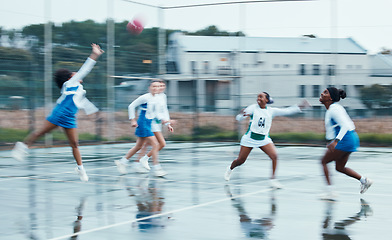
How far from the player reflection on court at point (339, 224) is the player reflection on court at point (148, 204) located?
5.80 ft

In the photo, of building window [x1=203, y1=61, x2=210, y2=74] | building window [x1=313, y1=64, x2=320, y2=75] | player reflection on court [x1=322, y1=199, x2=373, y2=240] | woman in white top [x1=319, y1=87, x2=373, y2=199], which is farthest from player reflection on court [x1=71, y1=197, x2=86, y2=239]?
building window [x1=313, y1=64, x2=320, y2=75]

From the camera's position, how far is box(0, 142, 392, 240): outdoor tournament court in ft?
22.0

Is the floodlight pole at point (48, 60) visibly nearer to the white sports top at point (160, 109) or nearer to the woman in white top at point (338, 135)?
the white sports top at point (160, 109)

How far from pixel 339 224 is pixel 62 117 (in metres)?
5.06

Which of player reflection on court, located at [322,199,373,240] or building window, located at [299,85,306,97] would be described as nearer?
player reflection on court, located at [322,199,373,240]

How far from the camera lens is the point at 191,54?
23406 mm

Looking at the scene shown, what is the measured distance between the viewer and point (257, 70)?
75.7 feet

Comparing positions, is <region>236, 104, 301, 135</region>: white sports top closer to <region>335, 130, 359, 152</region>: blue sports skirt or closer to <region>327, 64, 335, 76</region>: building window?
<region>335, 130, 359, 152</region>: blue sports skirt

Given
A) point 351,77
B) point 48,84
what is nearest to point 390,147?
point 351,77

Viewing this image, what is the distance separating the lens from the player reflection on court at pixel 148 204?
707 cm

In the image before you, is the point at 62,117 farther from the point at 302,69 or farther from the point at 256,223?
the point at 302,69

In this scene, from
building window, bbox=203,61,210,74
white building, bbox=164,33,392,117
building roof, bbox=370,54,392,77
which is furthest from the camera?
building window, bbox=203,61,210,74

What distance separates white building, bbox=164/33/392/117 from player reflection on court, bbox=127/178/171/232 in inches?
469

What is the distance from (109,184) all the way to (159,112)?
2136mm
